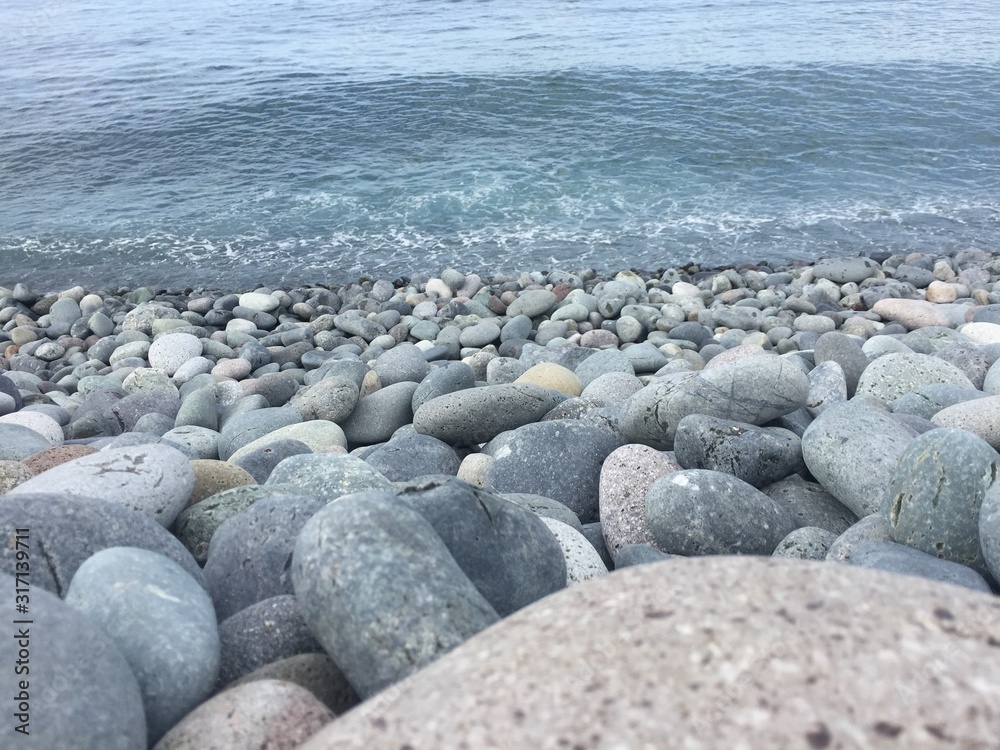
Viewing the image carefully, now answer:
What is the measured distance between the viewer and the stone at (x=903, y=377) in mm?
4582

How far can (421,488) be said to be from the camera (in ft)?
8.14

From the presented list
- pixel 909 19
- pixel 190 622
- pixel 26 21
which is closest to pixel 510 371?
pixel 190 622

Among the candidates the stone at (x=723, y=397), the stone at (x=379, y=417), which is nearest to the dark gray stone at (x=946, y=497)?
the stone at (x=723, y=397)

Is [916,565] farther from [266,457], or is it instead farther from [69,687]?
[266,457]

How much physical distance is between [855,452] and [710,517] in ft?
2.58

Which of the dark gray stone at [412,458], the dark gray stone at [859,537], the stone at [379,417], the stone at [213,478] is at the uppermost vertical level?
the stone at [213,478]

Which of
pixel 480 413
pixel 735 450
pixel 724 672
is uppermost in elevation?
pixel 724 672

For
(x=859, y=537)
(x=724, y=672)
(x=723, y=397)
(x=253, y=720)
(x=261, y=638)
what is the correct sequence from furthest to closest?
(x=723, y=397) → (x=859, y=537) → (x=261, y=638) → (x=253, y=720) → (x=724, y=672)

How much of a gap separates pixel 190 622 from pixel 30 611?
1.23 feet

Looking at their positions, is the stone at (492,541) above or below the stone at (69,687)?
below

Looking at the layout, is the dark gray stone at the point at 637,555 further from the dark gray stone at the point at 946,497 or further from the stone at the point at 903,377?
the stone at the point at 903,377

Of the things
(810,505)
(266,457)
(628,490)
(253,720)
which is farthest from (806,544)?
(266,457)

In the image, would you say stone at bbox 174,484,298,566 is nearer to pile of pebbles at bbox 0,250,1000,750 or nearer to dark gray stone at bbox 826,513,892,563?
pile of pebbles at bbox 0,250,1000,750

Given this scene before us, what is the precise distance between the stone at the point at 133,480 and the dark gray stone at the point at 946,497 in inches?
102
